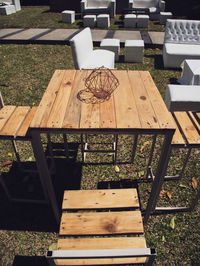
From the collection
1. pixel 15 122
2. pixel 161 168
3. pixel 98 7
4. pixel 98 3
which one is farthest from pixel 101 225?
pixel 98 3

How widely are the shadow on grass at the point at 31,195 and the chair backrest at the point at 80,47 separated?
2.16 metres

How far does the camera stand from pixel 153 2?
12797mm

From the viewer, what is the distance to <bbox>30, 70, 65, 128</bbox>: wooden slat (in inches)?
82.5

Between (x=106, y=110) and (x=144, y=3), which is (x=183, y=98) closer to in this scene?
(x=106, y=110)

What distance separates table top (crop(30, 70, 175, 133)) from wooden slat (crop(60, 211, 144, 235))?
0.84 meters

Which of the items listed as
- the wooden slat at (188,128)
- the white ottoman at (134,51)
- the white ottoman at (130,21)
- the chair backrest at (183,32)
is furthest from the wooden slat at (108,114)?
the white ottoman at (130,21)

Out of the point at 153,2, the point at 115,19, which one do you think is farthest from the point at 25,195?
the point at 153,2

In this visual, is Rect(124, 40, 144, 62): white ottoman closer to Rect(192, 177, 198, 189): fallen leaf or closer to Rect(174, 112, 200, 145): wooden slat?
Rect(174, 112, 200, 145): wooden slat

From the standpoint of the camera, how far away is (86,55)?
5.07 metres

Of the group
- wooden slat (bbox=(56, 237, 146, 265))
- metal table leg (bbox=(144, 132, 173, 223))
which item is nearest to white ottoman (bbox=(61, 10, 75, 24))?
metal table leg (bbox=(144, 132, 173, 223))

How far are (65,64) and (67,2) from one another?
9.96 meters

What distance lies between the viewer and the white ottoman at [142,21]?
1025cm

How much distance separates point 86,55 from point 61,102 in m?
3.06

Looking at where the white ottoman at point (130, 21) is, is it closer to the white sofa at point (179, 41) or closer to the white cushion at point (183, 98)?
the white sofa at point (179, 41)
